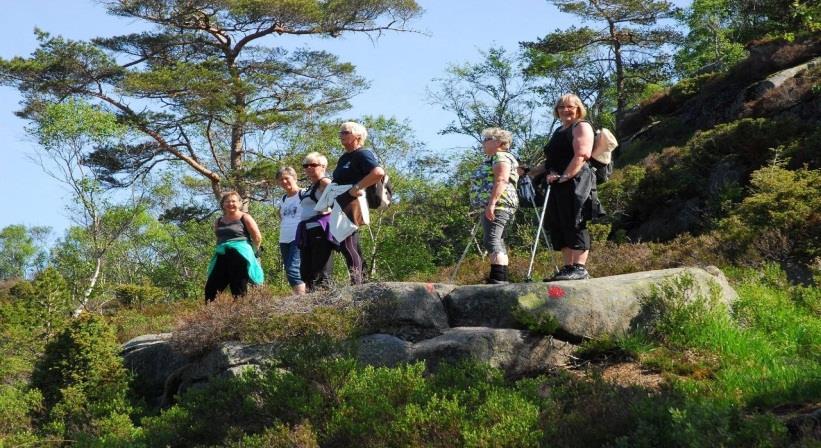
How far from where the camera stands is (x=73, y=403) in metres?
7.11

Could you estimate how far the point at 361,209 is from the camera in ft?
23.4

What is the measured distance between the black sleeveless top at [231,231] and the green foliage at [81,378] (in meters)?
1.33

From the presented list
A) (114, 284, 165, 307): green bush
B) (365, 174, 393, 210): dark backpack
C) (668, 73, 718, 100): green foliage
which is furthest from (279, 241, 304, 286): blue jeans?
(668, 73, 718, 100): green foliage

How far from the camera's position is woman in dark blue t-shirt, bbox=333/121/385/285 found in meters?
7.08

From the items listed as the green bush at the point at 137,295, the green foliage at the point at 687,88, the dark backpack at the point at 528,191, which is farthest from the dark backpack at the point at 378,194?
the green foliage at the point at 687,88

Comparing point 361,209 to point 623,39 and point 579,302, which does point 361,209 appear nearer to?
point 579,302

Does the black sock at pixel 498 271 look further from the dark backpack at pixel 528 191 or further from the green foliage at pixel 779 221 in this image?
the green foliage at pixel 779 221

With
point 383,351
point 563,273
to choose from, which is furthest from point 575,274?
point 383,351

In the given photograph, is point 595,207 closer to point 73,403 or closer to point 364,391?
point 364,391

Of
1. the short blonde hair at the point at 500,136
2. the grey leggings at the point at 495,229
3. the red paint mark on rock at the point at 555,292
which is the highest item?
the short blonde hair at the point at 500,136

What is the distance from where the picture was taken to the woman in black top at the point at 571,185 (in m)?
6.43

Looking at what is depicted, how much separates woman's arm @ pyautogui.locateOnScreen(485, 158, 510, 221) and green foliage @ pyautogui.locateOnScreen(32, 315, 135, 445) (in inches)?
133

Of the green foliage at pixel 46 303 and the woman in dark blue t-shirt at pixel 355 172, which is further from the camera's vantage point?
the green foliage at pixel 46 303

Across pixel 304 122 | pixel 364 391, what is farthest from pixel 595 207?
pixel 304 122
